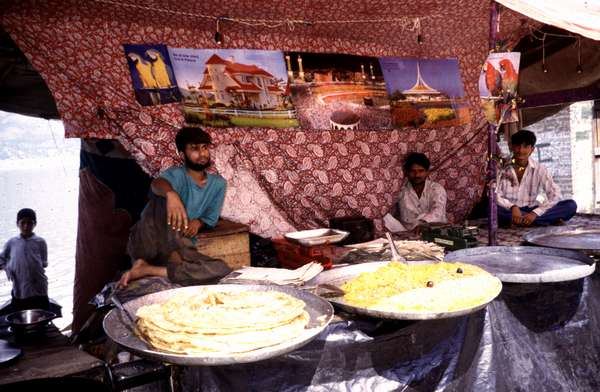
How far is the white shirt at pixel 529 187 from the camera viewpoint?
4852 millimetres

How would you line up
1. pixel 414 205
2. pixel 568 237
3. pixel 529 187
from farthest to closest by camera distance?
pixel 414 205 < pixel 529 187 < pixel 568 237

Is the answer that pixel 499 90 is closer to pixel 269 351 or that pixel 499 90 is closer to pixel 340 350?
pixel 340 350

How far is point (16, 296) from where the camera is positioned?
22.4 feet

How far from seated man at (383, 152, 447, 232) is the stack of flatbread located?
3509mm

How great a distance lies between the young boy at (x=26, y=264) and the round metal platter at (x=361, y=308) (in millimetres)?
5934

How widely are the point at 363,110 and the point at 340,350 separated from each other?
11.8 feet

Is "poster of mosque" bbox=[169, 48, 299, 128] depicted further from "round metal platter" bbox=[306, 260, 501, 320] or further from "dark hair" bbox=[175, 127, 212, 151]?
"round metal platter" bbox=[306, 260, 501, 320]

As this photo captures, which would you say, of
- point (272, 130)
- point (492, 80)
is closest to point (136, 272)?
point (272, 130)

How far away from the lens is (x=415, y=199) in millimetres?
5168

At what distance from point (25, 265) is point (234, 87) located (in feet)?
15.3

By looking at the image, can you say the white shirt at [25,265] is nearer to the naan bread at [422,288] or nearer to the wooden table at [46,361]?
the wooden table at [46,361]

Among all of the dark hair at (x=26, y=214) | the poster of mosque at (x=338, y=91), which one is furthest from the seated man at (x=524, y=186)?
the dark hair at (x=26, y=214)

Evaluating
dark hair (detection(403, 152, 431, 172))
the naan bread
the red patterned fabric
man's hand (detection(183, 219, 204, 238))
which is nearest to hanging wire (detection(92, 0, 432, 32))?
the red patterned fabric

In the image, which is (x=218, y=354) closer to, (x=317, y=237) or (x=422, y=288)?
(x=422, y=288)
